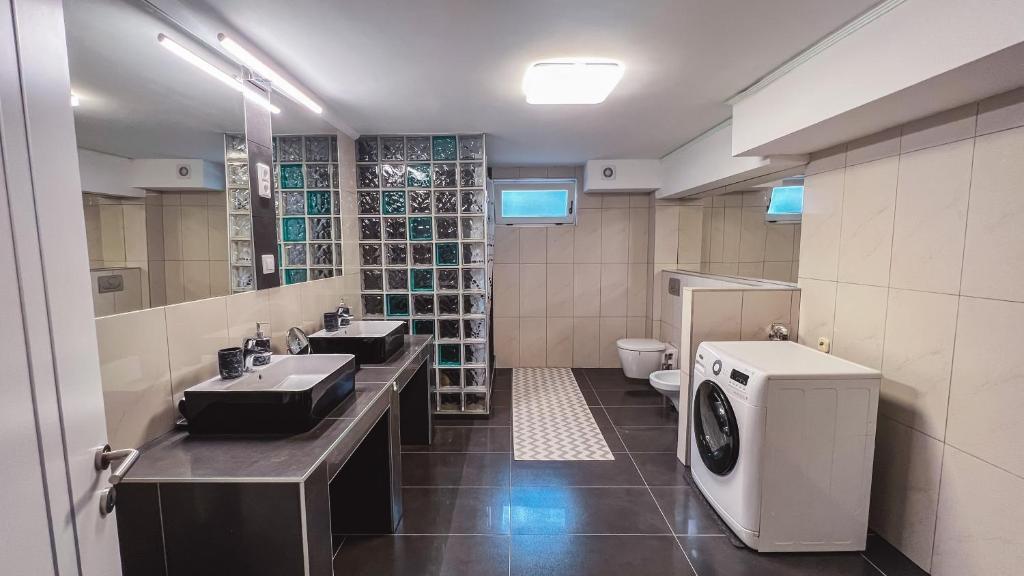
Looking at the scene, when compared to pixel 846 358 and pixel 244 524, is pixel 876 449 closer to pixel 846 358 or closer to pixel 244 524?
pixel 846 358

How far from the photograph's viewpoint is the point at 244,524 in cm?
107

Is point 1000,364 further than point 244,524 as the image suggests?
Yes

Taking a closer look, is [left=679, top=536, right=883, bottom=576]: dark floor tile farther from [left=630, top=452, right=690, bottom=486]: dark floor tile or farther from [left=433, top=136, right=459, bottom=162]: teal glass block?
[left=433, top=136, right=459, bottom=162]: teal glass block

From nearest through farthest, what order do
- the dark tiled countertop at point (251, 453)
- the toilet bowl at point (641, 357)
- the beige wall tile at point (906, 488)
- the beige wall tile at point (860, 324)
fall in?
the dark tiled countertop at point (251, 453)
the beige wall tile at point (906, 488)
the beige wall tile at point (860, 324)
the toilet bowl at point (641, 357)

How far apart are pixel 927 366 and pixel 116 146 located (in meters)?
3.03

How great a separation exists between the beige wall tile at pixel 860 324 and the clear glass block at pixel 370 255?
2888mm

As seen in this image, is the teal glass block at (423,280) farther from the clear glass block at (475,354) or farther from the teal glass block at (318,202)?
the teal glass block at (318,202)

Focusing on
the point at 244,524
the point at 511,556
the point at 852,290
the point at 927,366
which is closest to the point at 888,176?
the point at 852,290

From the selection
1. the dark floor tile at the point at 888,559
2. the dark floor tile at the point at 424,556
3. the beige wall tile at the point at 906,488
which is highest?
the beige wall tile at the point at 906,488

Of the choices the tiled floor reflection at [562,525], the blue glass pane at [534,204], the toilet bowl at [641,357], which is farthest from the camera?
the blue glass pane at [534,204]

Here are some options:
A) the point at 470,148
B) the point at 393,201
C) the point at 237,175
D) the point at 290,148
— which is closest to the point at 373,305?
the point at 393,201

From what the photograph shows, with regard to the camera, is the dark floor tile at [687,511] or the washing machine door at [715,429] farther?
the dark floor tile at [687,511]

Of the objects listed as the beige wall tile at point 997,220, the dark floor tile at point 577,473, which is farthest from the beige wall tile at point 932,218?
the dark floor tile at point 577,473

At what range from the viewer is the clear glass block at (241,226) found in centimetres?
175
